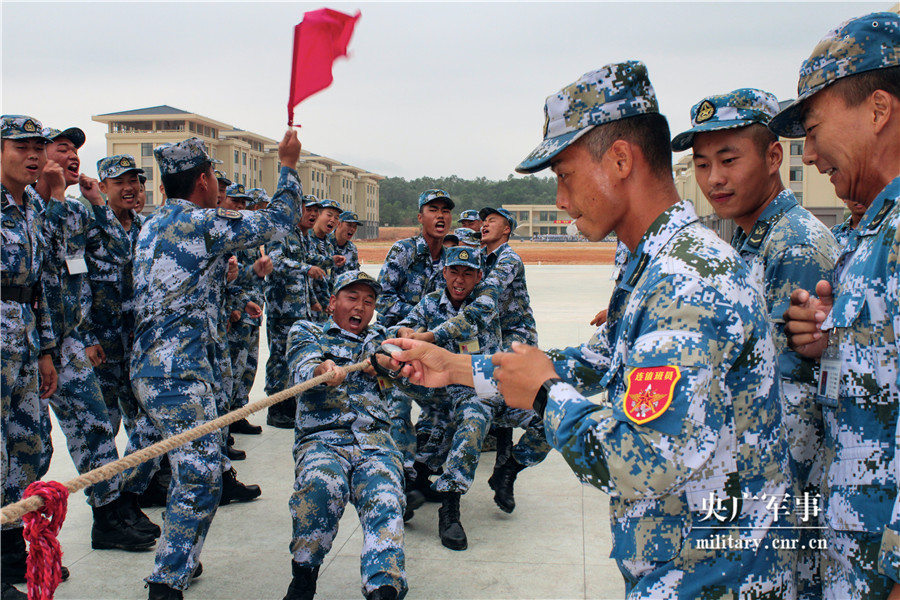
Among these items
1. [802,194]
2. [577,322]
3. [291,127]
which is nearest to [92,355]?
[291,127]

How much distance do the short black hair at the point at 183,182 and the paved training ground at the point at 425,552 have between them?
2.00m

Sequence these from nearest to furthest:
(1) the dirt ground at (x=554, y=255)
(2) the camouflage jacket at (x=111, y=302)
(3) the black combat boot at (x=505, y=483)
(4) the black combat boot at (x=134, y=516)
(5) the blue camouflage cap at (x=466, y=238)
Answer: (4) the black combat boot at (x=134, y=516)
(3) the black combat boot at (x=505, y=483)
(2) the camouflage jacket at (x=111, y=302)
(5) the blue camouflage cap at (x=466, y=238)
(1) the dirt ground at (x=554, y=255)

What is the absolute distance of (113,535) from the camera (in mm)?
4051

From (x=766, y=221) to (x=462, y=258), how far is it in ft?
9.07

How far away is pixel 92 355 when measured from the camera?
4.66 metres

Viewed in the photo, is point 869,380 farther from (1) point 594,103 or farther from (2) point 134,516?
(2) point 134,516

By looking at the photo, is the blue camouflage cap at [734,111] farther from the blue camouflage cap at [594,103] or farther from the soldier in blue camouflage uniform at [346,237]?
the soldier in blue camouflage uniform at [346,237]

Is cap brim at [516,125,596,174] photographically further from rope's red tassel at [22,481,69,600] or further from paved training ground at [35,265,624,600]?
paved training ground at [35,265,624,600]

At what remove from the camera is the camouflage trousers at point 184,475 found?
3316 millimetres

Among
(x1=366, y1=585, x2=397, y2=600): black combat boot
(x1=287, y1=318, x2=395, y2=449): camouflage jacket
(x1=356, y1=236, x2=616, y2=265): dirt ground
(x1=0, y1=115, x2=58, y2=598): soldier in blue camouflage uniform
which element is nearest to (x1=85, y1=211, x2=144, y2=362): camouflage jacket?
A: (x1=0, y1=115, x2=58, y2=598): soldier in blue camouflage uniform

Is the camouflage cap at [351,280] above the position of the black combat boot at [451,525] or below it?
above

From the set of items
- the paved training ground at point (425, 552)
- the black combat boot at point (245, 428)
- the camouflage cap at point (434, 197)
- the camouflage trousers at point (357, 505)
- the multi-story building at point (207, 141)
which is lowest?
the paved training ground at point (425, 552)

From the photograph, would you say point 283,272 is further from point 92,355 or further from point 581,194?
point 581,194

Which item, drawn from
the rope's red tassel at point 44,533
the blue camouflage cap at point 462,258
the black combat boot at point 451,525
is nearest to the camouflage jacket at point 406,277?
the blue camouflage cap at point 462,258
